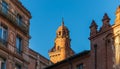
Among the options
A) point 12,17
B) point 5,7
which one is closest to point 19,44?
point 12,17

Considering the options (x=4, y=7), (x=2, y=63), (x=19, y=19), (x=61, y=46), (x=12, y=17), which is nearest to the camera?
(x=2, y=63)

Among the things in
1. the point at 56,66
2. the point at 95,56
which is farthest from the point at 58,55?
the point at 95,56

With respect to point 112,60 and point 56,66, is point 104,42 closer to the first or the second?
point 112,60

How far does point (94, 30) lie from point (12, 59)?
11.8m

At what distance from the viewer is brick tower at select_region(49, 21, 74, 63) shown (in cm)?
10819

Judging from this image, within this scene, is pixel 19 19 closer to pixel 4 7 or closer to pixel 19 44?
pixel 19 44

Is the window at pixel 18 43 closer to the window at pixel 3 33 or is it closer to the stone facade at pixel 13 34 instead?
the stone facade at pixel 13 34

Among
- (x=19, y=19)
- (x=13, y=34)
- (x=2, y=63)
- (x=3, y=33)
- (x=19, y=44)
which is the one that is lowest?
(x=2, y=63)

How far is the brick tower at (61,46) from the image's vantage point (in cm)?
10819

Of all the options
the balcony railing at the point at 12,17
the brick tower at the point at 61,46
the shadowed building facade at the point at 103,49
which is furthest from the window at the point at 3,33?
the brick tower at the point at 61,46

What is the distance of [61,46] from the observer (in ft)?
361

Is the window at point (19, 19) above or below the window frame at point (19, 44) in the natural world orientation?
above

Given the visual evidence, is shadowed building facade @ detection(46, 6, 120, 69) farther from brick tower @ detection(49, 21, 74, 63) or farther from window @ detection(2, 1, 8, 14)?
brick tower @ detection(49, 21, 74, 63)

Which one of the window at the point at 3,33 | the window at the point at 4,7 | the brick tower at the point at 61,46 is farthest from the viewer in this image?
the brick tower at the point at 61,46
